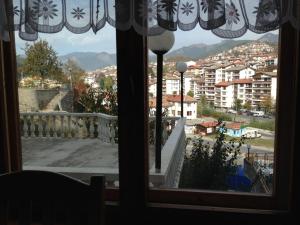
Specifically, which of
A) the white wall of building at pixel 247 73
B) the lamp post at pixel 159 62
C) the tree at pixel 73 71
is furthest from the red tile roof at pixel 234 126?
the tree at pixel 73 71

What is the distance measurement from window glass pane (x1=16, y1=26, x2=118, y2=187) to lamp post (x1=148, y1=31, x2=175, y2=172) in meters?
0.19

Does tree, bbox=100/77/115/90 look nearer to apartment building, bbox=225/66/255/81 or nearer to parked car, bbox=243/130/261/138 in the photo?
apartment building, bbox=225/66/255/81

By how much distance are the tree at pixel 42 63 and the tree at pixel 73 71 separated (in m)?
0.03

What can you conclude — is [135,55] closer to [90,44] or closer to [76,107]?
[90,44]

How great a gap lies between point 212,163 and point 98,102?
25.8 inches

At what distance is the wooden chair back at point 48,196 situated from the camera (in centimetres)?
92

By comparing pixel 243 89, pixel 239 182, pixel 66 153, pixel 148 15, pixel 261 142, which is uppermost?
pixel 148 15

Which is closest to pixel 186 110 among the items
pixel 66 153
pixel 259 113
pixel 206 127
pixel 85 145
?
pixel 206 127

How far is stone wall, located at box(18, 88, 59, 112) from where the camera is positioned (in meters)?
1.65

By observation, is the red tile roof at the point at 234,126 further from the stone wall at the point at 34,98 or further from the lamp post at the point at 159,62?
the stone wall at the point at 34,98

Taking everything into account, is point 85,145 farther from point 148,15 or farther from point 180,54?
point 148,15

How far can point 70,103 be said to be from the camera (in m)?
1.65

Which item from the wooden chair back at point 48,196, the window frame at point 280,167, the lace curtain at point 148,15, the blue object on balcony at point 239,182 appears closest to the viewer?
the wooden chair back at point 48,196

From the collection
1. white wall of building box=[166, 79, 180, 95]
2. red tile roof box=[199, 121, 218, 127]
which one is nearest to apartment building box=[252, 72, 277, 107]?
red tile roof box=[199, 121, 218, 127]
